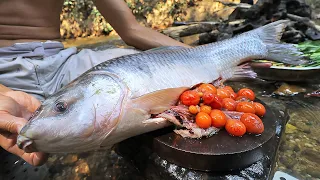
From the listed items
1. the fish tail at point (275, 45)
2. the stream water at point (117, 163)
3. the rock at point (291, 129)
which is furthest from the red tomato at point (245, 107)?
the fish tail at point (275, 45)

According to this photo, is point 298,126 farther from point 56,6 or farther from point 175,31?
point 175,31

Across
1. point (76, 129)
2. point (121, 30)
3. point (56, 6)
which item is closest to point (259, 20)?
point (121, 30)

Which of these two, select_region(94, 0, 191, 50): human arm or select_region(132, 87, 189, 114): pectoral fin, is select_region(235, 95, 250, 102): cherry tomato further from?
select_region(94, 0, 191, 50): human arm

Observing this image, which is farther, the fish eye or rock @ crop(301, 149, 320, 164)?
rock @ crop(301, 149, 320, 164)

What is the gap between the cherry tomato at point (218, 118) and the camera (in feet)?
5.49

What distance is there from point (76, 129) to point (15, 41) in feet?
5.51

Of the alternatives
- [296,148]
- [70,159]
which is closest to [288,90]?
[296,148]

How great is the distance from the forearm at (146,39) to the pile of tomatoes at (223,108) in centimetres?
109

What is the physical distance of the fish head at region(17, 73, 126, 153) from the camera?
141 centimetres

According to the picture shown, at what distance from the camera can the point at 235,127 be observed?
64.6 inches

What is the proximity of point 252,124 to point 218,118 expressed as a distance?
20cm

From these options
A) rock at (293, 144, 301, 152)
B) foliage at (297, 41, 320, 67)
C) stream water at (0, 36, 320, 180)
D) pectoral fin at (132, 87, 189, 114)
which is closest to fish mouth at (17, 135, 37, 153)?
pectoral fin at (132, 87, 189, 114)

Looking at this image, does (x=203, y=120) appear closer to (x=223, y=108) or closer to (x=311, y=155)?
(x=223, y=108)

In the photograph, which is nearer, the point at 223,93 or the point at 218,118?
the point at 218,118
